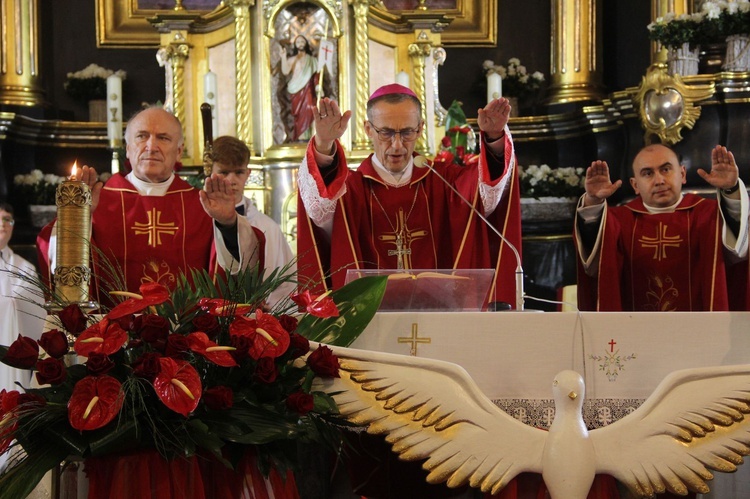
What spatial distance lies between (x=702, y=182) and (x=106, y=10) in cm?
464

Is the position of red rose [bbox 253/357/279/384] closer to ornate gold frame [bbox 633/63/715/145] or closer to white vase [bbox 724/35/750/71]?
ornate gold frame [bbox 633/63/715/145]

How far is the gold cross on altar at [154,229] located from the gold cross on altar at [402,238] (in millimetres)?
902

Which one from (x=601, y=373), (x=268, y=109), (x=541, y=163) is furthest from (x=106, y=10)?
(x=601, y=373)

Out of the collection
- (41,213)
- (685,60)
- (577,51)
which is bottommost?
(41,213)

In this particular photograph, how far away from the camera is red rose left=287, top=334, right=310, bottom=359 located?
113 inches

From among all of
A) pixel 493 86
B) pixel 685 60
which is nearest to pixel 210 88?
pixel 493 86

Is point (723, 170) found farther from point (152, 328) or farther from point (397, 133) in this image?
point (152, 328)

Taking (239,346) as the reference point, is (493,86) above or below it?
above

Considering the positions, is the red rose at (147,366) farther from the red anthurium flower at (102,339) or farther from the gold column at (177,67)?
the gold column at (177,67)

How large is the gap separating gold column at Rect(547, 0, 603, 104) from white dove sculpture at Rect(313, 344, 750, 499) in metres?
5.67

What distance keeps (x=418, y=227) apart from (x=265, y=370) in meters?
2.21

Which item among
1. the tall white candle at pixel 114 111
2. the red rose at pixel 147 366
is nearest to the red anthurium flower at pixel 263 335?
the red rose at pixel 147 366

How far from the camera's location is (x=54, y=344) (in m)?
2.64

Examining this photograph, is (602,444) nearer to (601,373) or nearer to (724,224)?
(601,373)
